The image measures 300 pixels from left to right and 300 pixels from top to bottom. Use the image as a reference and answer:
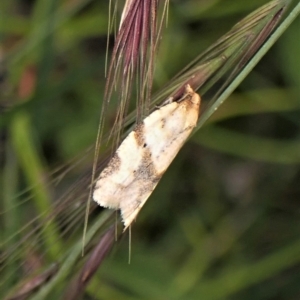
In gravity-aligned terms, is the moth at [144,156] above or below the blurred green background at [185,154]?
below

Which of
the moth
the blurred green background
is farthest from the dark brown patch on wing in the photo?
the blurred green background

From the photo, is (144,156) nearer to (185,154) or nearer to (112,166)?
(112,166)

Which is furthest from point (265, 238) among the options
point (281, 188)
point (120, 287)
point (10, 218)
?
point (10, 218)

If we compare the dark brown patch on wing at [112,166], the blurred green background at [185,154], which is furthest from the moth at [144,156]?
the blurred green background at [185,154]

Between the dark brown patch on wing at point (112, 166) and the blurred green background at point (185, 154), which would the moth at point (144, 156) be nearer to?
the dark brown patch on wing at point (112, 166)

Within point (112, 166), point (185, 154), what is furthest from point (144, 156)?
point (185, 154)

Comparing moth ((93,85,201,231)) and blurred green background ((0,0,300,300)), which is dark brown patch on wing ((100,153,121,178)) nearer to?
moth ((93,85,201,231))
